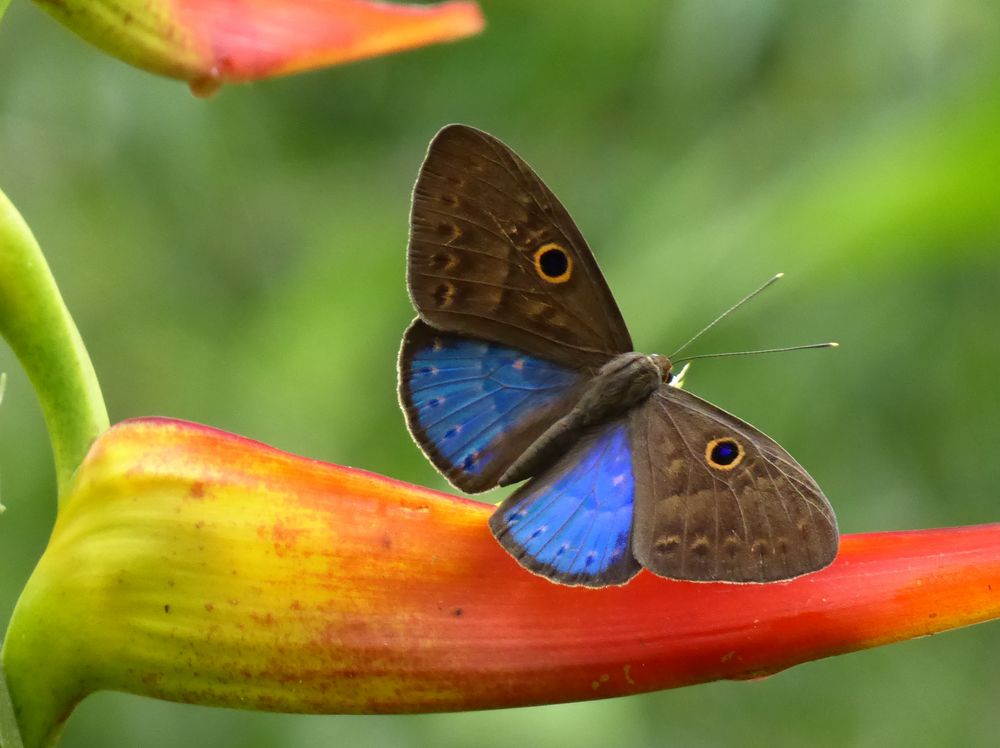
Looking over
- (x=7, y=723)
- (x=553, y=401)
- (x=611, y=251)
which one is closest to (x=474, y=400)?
(x=553, y=401)

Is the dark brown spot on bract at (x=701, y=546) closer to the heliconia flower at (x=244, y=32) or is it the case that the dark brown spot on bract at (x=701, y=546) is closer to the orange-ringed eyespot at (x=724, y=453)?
the orange-ringed eyespot at (x=724, y=453)

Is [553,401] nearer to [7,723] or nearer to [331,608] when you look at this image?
[331,608]

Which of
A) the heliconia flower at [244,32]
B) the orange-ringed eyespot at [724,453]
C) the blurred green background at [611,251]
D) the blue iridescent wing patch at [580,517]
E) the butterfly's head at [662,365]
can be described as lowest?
the blurred green background at [611,251]

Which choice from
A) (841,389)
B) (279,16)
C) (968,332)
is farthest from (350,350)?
(279,16)

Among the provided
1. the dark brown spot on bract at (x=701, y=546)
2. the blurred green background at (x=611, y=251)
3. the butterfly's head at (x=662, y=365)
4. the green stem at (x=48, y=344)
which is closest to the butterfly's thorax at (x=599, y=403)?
the butterfly's head at (x=662, y=365)

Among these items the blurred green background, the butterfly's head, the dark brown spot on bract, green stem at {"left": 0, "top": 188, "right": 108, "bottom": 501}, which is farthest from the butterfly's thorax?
the blurred green background
